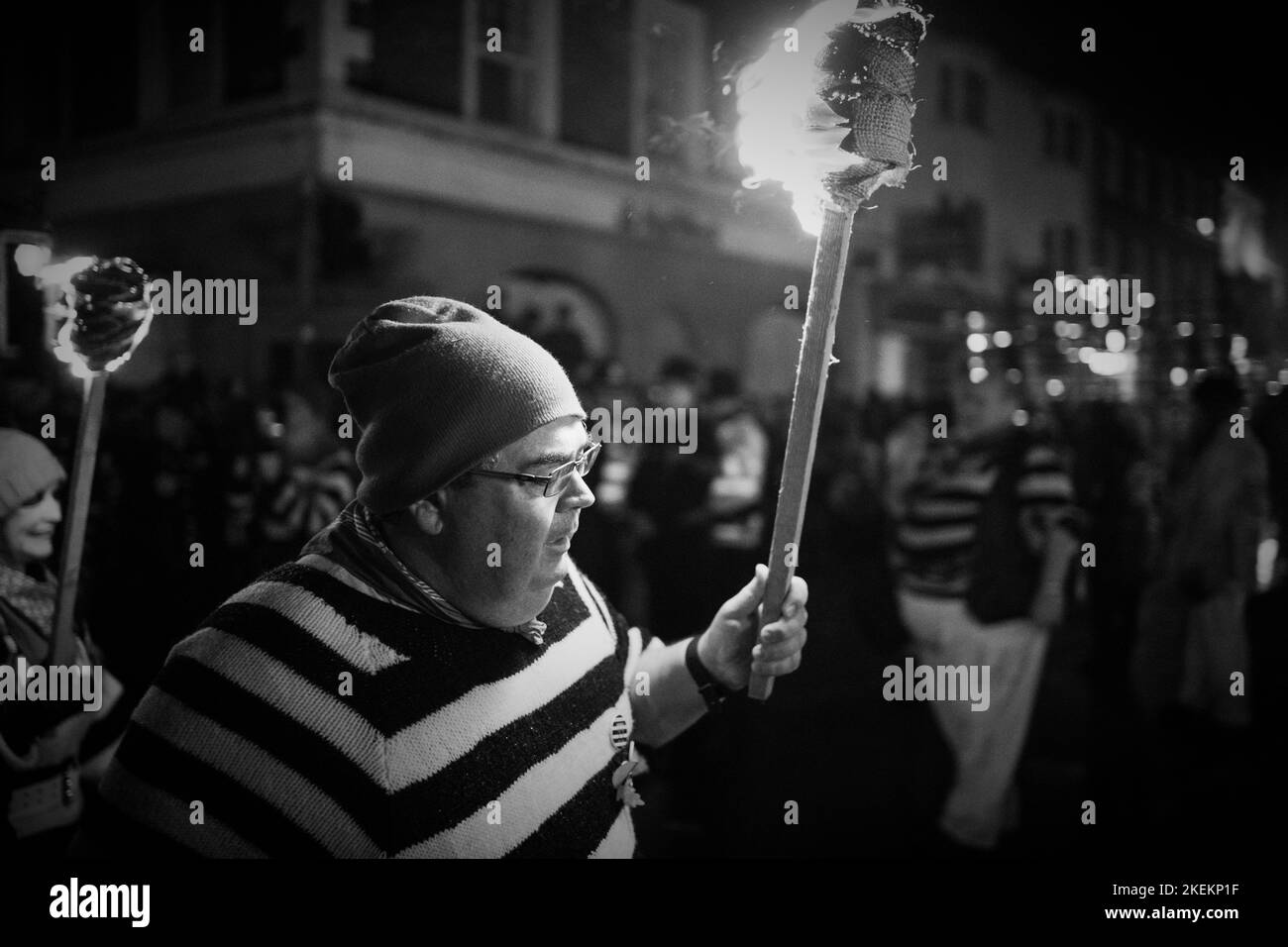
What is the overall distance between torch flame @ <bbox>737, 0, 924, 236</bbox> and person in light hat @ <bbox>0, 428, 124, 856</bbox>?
64.2 inches

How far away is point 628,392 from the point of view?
5.11 meters

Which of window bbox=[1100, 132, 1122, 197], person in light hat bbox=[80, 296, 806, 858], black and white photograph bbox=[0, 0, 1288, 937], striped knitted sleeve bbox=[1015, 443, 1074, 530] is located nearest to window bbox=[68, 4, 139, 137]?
black and white photograph bbox=[0, 0, 1288, 937]

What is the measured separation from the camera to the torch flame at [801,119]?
156 centimetres

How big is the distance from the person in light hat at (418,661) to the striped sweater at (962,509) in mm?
2165

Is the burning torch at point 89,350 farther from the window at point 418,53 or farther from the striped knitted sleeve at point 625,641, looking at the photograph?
the window at point 418,53

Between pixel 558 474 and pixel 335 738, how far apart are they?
1.58ft

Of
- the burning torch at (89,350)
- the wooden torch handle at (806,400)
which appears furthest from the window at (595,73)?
the wooden torch handle at (806,400)

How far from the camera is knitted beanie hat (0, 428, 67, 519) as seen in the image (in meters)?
2.05

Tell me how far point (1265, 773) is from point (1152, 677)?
0.79 m

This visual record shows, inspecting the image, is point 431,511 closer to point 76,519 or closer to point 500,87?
point 76,519

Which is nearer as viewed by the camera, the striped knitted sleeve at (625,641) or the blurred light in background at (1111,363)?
the striped knitted sleeve at (625,641)

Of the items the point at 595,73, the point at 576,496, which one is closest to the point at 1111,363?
the point at 595,73

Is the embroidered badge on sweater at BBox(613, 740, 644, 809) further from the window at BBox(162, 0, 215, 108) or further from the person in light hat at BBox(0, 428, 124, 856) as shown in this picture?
the window at BBox(162, 0, 215, 108)
